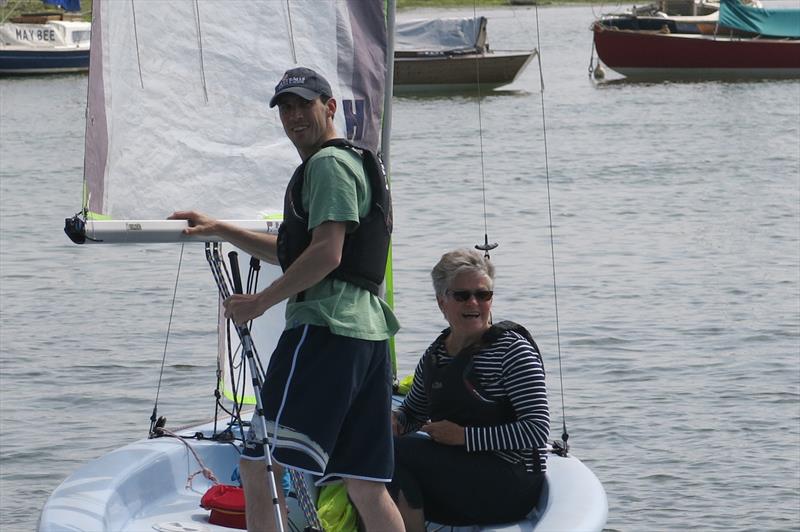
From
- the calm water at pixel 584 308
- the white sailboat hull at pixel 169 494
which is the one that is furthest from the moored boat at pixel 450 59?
the white sailboat hull at pixel 169 494

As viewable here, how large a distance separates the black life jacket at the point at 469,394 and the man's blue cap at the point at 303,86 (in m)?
0.91

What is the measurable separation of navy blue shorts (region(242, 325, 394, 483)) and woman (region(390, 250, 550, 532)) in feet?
1.43

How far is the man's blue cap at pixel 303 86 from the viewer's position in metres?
3.75

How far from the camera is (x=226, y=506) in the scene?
4.69m

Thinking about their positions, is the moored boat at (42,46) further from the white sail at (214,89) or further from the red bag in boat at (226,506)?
the red bag in boat at (226,506)

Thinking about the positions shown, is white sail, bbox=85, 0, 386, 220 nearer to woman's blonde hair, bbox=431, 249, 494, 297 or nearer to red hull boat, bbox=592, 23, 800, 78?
woman's blonde hair, bbox=431, 249, 494, 297

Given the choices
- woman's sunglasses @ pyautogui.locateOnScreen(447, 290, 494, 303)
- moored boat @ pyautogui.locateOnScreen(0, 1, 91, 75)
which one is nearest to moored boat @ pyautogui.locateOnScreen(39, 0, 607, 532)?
woman's sunglasses @ pyautogui.locateOnScreen(447, 290, 494, 303)

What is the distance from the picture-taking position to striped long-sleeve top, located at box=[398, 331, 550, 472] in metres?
4.21

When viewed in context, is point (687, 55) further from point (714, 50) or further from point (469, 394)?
point (469, 394)

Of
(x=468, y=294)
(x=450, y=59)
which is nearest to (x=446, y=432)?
(x=468, y=294)

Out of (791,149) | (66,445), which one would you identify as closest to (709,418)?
(66,445)

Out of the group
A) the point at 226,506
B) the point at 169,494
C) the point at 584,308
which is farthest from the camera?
the point at 584,308

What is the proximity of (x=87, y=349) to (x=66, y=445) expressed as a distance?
2.20m

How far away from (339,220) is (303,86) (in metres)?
0.38
